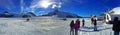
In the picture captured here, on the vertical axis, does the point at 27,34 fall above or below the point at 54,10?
below

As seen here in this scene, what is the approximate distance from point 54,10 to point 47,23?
20.9ft

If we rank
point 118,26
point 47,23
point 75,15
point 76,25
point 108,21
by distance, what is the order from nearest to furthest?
point 118,26, point 76,25, point 75,15, point 47,23, point 108,21

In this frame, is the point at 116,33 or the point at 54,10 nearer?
the point at 116,33

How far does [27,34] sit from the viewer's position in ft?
53.3

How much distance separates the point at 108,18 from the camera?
98.4 ft

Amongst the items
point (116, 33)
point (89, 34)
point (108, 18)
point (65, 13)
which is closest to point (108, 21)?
point (108, 18)

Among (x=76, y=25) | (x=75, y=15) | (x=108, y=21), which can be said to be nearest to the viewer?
(x=76, y=25)

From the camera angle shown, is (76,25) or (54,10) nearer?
(76,25)

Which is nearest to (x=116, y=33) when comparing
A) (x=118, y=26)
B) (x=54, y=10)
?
(x=118, y=26)

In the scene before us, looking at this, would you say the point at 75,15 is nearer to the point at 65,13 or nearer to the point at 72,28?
the point at 65,13

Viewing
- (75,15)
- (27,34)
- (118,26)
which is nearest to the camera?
(118,26)

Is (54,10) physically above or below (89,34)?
above

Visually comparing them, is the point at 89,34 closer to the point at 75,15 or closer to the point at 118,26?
the point at 75,15

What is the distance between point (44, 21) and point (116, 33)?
16597 millimetres
